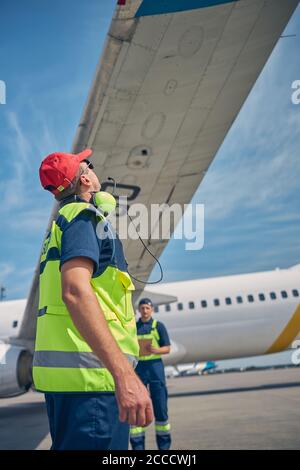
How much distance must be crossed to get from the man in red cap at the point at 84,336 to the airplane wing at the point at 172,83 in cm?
173

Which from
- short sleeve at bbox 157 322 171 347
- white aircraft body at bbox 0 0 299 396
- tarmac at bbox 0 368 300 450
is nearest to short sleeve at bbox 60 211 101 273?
white aircraft body at bbox 0 0 299 396

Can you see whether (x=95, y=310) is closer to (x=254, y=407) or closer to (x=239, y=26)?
(x=239, y=26)

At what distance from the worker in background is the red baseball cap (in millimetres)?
3331

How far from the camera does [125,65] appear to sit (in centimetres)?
322

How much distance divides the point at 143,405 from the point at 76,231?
0.73m

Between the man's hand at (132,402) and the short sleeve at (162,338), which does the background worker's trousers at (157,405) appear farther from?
the man's hand at (132,402)

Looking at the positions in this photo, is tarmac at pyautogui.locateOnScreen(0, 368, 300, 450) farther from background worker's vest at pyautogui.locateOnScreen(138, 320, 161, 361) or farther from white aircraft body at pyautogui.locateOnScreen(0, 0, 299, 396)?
white aircraft body at pyautogui.locateOnScreen(0, 0, 299, 396)

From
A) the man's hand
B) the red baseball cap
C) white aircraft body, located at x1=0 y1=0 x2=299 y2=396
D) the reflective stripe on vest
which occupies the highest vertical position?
white aircraft body, located at x1=0 y1=0 x2=299 y2=396

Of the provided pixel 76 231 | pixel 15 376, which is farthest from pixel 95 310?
pixel 15 376

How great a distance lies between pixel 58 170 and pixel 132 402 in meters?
1.10

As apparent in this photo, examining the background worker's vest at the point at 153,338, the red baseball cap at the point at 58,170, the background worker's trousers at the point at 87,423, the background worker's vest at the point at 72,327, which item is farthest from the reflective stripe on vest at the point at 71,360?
the background worker's vest at the point at 153,338

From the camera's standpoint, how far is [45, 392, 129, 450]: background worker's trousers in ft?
4.78

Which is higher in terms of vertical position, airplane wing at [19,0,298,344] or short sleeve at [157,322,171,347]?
airplane wing at [19,0,298,344]

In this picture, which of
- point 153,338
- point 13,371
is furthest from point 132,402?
point 13,371
